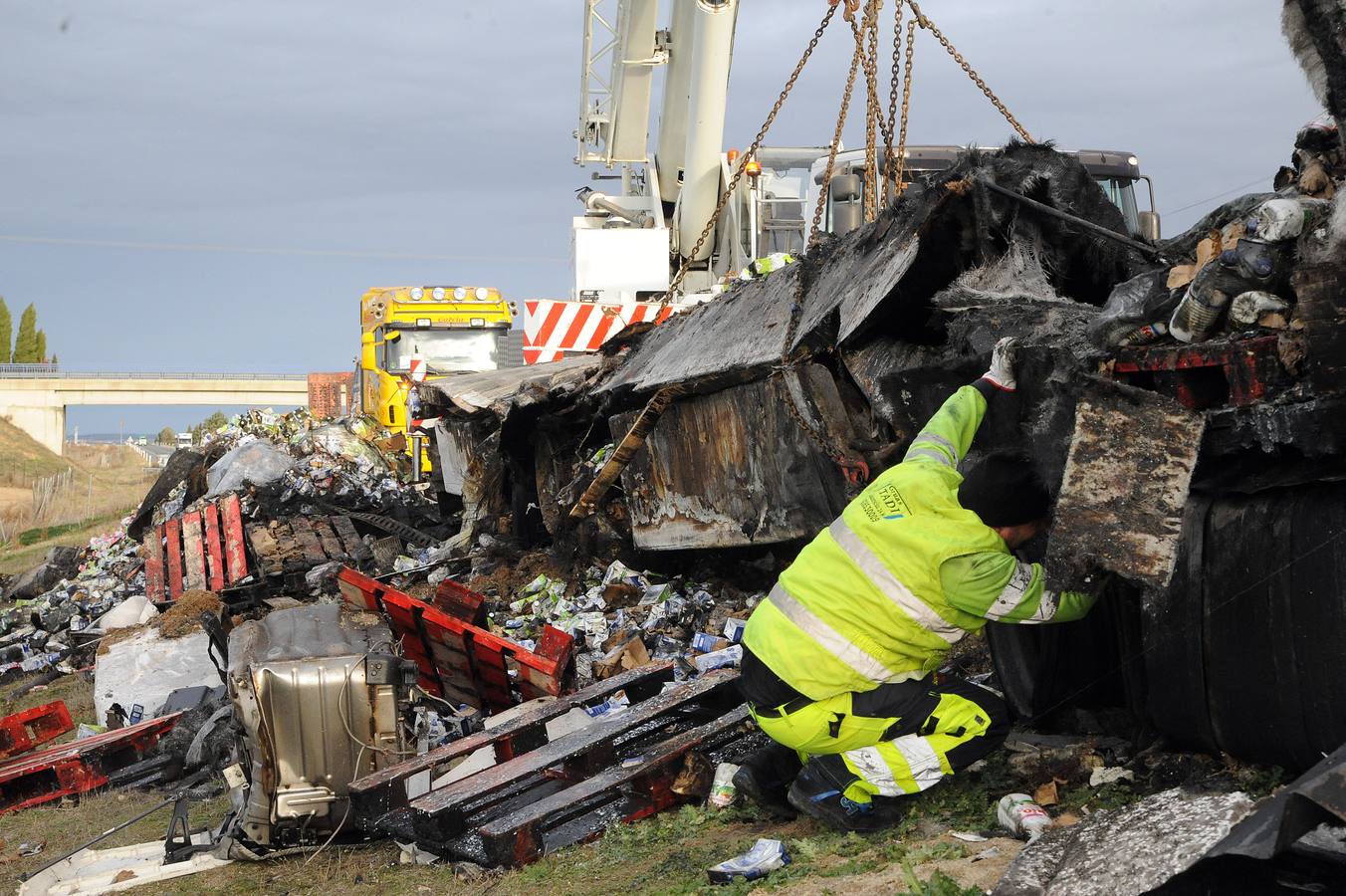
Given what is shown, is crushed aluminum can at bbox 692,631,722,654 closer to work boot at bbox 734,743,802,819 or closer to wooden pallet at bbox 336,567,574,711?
wooden pallet at bbox 336,567,574,711

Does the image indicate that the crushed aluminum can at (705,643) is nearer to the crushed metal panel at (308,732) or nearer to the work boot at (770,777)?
the crushed metal panel at (308,732)

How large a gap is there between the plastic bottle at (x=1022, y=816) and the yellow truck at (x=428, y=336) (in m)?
12.5

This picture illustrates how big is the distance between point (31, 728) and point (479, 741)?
12.4 ft

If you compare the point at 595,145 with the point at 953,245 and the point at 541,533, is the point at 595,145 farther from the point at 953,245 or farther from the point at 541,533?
the point at 953,245

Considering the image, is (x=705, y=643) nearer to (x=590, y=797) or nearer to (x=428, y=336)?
(x=590, y=797)

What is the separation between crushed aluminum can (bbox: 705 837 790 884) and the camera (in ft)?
10.1

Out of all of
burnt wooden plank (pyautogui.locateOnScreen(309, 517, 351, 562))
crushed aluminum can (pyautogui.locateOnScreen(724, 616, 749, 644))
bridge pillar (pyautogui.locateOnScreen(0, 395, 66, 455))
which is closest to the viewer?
crushed aluminum can (pyautogui.locateOnScreen(724, 616, 749, 644))

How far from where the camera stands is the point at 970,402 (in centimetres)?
349

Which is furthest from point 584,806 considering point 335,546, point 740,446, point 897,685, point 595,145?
point 595,145

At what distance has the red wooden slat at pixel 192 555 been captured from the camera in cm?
983

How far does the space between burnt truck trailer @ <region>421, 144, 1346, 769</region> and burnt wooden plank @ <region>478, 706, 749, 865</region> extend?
1.04 metres

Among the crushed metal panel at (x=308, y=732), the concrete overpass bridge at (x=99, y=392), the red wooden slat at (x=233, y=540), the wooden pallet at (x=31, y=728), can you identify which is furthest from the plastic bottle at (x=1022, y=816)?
the concrete overpass bridge at (x=99, y=392)

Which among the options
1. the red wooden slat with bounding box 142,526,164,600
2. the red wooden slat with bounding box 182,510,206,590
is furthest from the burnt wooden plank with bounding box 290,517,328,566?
the red wooden slat with bounding box 142,526,164,600

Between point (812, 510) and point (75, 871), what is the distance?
A: 10.3ft
